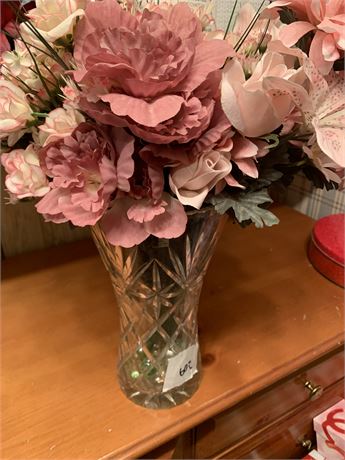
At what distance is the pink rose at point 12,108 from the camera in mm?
460

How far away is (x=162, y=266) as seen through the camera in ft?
1.80

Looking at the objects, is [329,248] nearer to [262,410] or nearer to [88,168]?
[262,410]

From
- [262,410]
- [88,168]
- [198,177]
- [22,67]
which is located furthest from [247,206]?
[262,410]

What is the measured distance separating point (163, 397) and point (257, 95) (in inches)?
17.5

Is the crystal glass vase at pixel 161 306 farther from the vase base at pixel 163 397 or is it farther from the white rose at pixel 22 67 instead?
the white rose at pixel 22 67

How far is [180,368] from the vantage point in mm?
632

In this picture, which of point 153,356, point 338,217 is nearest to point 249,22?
point 153,356

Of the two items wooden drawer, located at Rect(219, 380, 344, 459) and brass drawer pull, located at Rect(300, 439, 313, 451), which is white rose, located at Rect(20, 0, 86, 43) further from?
brass drawer pull, located at Rect(300, 439, 313, 451)

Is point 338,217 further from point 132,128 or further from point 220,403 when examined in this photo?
point 132,128

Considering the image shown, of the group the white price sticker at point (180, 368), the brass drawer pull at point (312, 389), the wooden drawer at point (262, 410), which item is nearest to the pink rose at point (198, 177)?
the white price sticker at point (180, 368)

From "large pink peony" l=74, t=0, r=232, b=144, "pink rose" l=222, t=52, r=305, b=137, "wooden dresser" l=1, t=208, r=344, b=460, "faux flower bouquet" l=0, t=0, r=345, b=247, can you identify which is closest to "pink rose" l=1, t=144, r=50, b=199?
"faux flower bouquet" l=0, t=0, r=345, b=247

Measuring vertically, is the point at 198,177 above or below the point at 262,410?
above

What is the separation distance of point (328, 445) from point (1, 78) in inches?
31.8

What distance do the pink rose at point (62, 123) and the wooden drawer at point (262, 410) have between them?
0.48m
